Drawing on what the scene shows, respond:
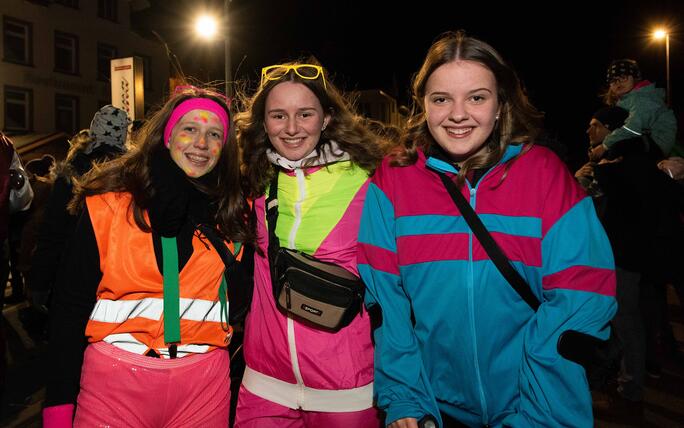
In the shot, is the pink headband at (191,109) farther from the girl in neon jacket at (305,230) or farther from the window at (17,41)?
the window at (17,41)

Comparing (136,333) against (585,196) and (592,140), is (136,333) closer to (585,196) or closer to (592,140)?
(585,196)

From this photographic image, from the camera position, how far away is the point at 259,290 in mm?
2820

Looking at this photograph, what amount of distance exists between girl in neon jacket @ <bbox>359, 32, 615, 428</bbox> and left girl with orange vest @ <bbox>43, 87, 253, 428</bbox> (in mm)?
771

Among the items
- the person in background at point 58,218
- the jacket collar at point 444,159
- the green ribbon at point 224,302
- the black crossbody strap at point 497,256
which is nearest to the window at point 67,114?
the person in background at point 58,218

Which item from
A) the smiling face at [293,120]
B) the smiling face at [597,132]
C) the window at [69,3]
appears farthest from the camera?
the window at [69,3]

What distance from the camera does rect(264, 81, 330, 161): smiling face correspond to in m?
2.95

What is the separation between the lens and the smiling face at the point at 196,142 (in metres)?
2.64

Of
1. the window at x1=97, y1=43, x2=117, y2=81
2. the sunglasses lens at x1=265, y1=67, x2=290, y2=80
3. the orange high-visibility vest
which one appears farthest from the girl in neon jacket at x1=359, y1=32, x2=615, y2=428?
the window at x1=97, y1=43, x2=117, y2=81

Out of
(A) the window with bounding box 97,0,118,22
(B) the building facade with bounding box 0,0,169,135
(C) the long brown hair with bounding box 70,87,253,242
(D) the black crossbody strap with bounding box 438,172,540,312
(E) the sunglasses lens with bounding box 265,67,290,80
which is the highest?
(A) the window with bounding box 97,0,118,22

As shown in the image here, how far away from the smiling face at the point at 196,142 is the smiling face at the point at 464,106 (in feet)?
3.80

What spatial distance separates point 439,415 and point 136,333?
1.33 metres

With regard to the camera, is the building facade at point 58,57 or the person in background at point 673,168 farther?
the building facade at point 58,57

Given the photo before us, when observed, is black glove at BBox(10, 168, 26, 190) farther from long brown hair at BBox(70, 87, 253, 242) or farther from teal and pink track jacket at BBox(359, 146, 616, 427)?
teal and pink track jacket at BBox(359, 146, 616, 427)

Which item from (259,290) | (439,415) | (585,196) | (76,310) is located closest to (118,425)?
(76,310)
